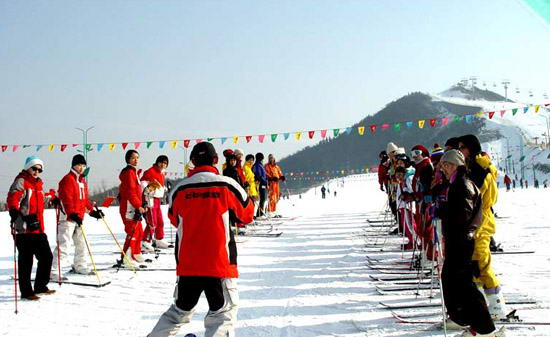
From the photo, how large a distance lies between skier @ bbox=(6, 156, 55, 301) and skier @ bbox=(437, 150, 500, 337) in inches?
195

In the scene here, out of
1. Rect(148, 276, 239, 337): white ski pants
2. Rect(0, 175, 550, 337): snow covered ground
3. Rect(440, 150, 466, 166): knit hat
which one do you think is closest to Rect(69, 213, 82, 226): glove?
Rect(0, 175, 550, 337): snow covered ground

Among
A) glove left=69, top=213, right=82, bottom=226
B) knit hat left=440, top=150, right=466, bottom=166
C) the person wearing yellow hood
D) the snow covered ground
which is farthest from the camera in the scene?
glove left=69, top=213, right=82, bottom=226

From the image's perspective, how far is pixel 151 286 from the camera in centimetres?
706

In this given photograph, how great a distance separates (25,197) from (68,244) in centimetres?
155

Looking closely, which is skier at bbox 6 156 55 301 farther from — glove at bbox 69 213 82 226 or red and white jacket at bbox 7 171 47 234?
glove at bbox 69 213 82 226

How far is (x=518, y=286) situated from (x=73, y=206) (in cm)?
609

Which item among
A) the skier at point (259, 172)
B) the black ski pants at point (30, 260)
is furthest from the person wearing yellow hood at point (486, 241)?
the skier at point (259, 172)

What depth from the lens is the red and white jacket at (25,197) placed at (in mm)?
6352

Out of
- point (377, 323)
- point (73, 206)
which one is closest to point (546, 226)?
point (377, 323)

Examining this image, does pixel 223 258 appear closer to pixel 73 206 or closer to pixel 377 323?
pixel 377 323

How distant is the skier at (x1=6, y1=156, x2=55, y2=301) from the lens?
20.8 feet

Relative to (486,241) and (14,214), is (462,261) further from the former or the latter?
(14,214)

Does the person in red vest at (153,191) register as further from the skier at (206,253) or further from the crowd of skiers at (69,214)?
the skier at (206,253)

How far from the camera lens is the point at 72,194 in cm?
744
